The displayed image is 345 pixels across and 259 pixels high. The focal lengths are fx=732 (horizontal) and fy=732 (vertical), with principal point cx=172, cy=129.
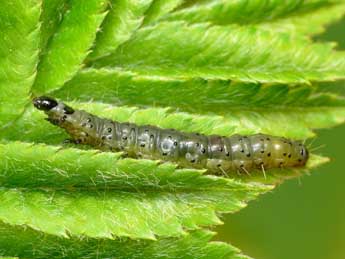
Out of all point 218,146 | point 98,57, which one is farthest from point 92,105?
point 218,146

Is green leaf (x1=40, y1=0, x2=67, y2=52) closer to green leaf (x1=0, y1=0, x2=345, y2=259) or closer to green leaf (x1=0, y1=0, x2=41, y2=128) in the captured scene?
green leaf (x1=0, y1=0, x2=345, y2=259)

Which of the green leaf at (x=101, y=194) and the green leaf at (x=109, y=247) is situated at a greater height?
the green leaf at (x=101, y=194)

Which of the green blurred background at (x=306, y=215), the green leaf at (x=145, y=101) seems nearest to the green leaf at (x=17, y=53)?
the green leaf at (x=145, y=101)

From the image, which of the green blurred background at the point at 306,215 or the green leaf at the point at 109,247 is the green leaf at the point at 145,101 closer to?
the green leaf at the point at 109,247

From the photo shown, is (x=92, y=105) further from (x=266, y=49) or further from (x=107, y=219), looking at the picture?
(x=266, y=49)

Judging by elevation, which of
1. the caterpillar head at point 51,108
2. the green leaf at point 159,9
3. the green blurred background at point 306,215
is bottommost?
the green blurred background at point 306,215

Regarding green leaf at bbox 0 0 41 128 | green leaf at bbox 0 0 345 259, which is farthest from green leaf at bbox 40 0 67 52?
green leaf at bbox 0 0 41 128

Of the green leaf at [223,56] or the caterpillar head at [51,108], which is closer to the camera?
the caterpillar head at [51,108]

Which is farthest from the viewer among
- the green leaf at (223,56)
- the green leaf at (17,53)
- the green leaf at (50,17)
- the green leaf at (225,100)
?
the green leaf at (223,56)
